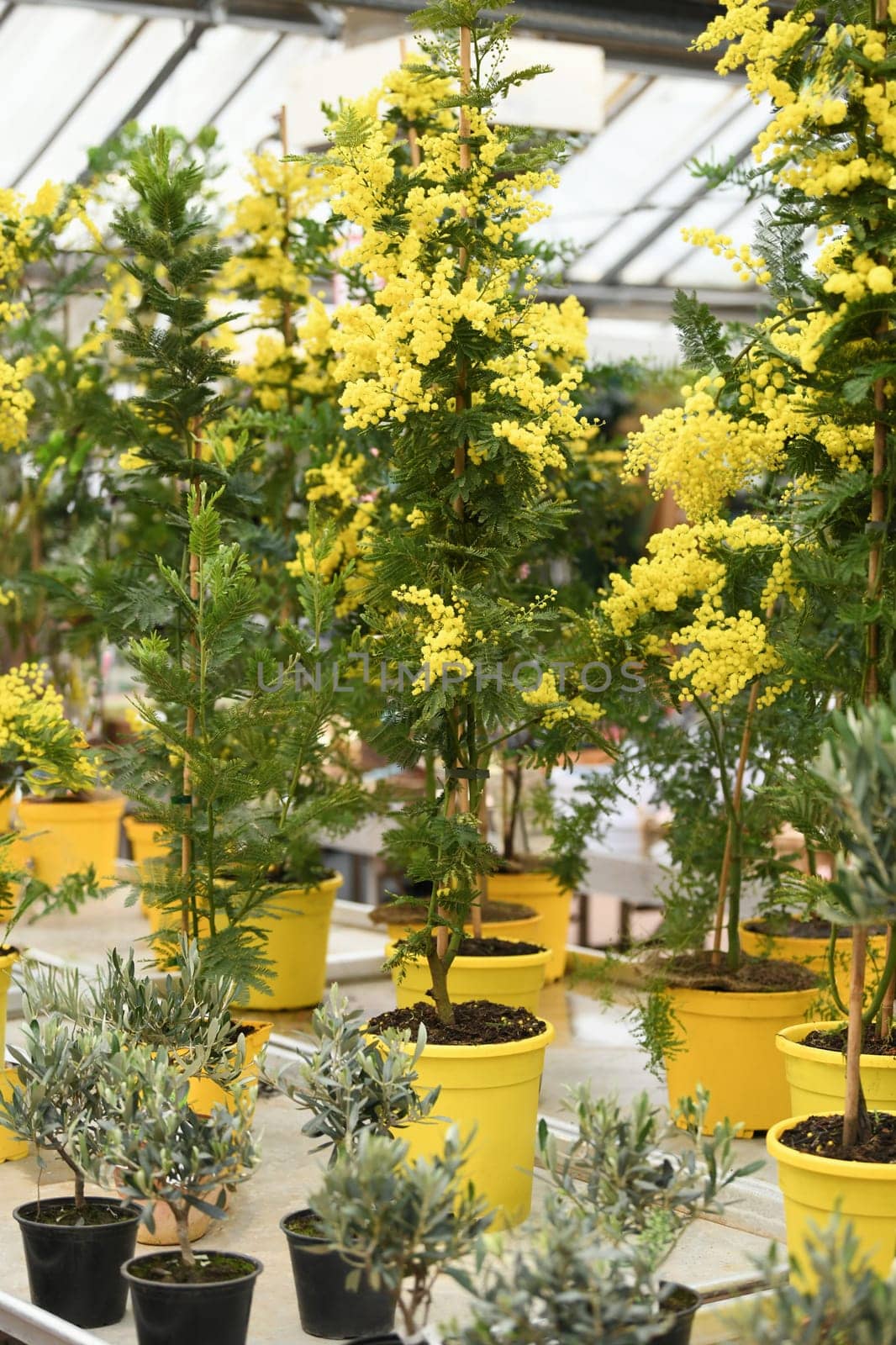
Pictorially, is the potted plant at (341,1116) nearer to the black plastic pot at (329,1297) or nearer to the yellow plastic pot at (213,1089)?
the black plastic pot at (329,1297)

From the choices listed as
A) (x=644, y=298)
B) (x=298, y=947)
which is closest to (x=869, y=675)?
(x=298, y=947)

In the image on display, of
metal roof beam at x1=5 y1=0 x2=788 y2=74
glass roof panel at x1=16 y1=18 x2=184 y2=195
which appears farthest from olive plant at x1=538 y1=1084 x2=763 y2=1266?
glass roof panel at x1=16 y1=18 x2=184 y2=195

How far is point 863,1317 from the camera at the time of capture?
78.7 inches

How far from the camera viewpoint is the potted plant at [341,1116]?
2.75m

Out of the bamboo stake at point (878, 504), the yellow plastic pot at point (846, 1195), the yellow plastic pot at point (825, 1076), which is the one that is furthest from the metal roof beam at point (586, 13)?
the yellow plastic pot at point (846, 1195)

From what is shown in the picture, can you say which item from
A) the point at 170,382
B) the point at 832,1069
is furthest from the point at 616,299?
the point at 832,1069

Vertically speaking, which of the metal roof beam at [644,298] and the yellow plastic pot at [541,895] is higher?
the metal roof beam at [644,298]

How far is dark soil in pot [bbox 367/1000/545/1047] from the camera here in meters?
3.30

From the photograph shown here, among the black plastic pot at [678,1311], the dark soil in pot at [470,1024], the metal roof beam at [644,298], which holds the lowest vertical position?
the black plastic pot at [678,1311]

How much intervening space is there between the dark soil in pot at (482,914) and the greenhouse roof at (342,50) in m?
2.12

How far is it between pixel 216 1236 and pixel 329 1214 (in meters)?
1.10

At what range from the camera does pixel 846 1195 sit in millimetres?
2641

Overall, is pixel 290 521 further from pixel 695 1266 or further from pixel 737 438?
pixel 695 1266

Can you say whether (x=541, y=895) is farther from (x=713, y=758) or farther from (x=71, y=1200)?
(x=71, y=1200)
